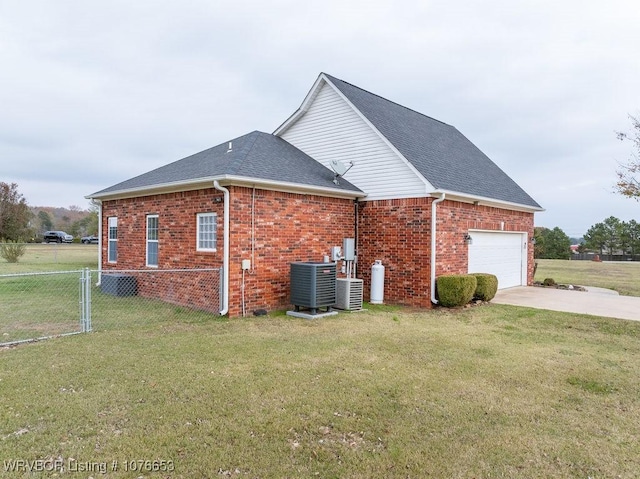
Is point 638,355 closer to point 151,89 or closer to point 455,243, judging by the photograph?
point 455,243

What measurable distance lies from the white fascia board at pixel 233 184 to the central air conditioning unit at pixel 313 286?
1908 millimetres

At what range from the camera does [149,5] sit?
10484 mm

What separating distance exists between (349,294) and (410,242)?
2.23m

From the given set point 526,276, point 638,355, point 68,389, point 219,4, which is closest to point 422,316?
point 638,355

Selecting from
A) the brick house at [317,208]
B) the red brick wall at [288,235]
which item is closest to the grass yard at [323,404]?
the red brick wall at [288,235]

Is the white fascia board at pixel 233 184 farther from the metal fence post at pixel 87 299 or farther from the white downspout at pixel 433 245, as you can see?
the metal fence post at pixel 87 299

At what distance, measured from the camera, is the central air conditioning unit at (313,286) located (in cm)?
923

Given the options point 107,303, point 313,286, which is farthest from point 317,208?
point 107,303

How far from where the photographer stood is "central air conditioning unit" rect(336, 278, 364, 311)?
33.0 ft

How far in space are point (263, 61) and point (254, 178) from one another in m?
9.41

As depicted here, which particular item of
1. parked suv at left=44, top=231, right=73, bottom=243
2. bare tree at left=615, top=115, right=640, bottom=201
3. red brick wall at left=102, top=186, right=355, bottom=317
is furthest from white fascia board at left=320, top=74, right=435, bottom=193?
parked suv at left=44, top=231, right=73, bottom=243

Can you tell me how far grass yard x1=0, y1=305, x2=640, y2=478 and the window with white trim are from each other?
647 centimetres

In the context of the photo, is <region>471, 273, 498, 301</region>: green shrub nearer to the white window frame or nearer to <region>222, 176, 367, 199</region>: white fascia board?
<region>222, 176, 367, 199</region>: white fascia board

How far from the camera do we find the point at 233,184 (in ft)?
29.6
